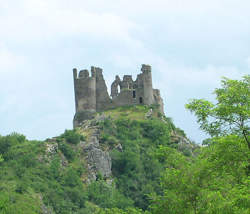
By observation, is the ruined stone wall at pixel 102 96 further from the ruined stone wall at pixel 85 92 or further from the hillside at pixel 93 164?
the hillside at pixel 93 164

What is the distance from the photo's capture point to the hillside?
60938 mm

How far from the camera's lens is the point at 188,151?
73750mm

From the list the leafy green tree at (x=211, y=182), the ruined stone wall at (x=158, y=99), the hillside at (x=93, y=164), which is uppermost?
the ruined stone wall at (x=158, y=99)

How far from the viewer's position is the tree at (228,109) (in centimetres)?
2403

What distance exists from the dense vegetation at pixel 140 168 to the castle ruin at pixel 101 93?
1488 mm

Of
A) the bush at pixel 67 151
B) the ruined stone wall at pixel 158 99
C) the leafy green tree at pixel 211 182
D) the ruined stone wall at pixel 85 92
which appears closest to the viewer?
the leafy green tree at pixel 211 182

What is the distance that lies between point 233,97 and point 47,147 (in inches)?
1833

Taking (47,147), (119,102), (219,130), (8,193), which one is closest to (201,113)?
(219,130)

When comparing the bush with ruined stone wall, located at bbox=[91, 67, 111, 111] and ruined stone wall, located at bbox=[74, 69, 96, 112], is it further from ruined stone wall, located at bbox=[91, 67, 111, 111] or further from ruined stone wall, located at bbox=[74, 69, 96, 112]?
ruined stone wall, located at bbox=[91, 67, 111, 111]

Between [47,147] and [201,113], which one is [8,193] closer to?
[47,147]

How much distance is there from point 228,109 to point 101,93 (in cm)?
5437

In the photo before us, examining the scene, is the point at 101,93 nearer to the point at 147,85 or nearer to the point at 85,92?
the point at 85,92

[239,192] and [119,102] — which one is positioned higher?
[119,102]

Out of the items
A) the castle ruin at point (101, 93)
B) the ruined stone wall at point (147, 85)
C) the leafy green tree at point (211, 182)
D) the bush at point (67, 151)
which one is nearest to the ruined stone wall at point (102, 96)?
the castle ruin at point (101, 93)
